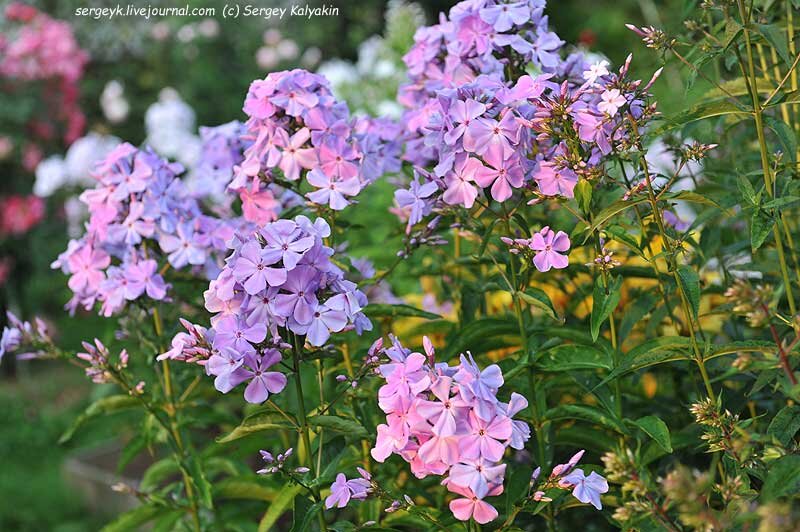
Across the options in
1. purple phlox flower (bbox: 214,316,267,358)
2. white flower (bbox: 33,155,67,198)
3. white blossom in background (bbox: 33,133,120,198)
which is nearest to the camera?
purple phlox flower (bbox: 214,316,267,358)

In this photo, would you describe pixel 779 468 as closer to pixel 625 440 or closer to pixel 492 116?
pixel 625 440

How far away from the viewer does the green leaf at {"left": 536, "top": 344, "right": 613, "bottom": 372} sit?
4.82 feet

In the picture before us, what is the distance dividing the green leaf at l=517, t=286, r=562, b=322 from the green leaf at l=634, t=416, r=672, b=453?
8.2 inches

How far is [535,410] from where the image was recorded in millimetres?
1517

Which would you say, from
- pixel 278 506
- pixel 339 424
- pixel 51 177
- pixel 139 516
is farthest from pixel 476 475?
pixel 51 177

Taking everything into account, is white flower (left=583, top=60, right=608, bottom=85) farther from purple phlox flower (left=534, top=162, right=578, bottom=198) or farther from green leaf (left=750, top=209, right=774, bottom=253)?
green leaf (left=750, top=209, right=774, bottom=253)

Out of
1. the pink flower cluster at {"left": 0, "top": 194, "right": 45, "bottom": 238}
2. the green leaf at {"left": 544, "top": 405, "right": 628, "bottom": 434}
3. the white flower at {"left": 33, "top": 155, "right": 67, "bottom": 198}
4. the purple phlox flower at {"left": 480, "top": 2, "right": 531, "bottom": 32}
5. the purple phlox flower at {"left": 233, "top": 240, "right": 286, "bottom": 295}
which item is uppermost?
the purple phlox flower at {"left": 480, "top": 2, "right": 531, "bottom": 32}

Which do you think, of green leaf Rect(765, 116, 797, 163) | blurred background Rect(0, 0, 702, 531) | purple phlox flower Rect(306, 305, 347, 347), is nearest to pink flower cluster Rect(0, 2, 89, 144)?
blurred background Rect(0, 0, 702, 531)

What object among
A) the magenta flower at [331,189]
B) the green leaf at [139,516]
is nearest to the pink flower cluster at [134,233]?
the magenta flower at [331,189]

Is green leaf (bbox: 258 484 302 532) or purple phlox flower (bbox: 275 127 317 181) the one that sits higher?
purple phlox flower (bbox: 275 127 317 181)

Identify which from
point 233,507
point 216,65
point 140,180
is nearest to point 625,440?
point 233,507

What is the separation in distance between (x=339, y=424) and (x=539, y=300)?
14.1 inches

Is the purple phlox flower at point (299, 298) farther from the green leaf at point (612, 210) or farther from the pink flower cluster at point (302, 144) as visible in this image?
the green leaf at point (612, 210)

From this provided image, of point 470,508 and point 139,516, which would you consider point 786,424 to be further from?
point 139,516
